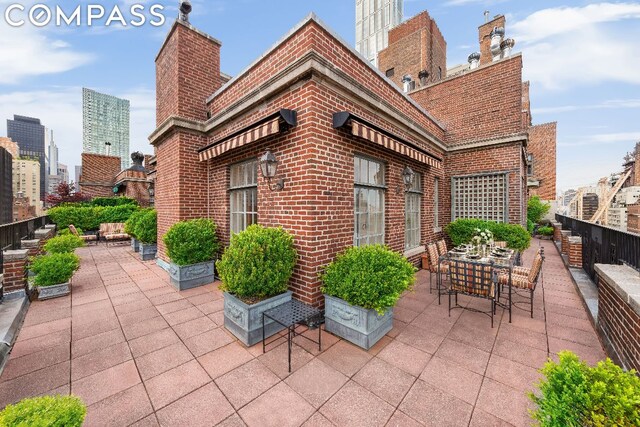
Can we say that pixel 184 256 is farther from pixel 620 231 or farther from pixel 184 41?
pixel 620 231

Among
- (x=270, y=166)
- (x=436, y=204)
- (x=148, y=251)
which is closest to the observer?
(x=270, y=166)

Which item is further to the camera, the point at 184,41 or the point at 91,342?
the point at 184,41

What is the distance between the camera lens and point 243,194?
6074 mm

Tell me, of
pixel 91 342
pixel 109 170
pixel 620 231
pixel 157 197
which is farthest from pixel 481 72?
pixel 109 170

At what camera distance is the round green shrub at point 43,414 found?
1.37m

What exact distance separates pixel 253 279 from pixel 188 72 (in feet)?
21.4

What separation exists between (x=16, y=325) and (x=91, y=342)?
5.34 ft

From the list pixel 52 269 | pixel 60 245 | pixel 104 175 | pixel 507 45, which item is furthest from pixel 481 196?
pixel 104 175

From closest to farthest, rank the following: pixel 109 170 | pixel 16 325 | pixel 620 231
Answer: pixel 16 325 → pixel 620 231 → pixel 109 170

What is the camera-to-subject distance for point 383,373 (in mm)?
2992

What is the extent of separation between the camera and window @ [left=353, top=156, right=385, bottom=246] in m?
5.30

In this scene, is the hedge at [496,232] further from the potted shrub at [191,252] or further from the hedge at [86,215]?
the hedge at [86,215]

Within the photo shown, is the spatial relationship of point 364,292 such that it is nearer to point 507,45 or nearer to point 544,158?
point 507,45

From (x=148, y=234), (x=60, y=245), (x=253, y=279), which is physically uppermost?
(x=148, y=234)
